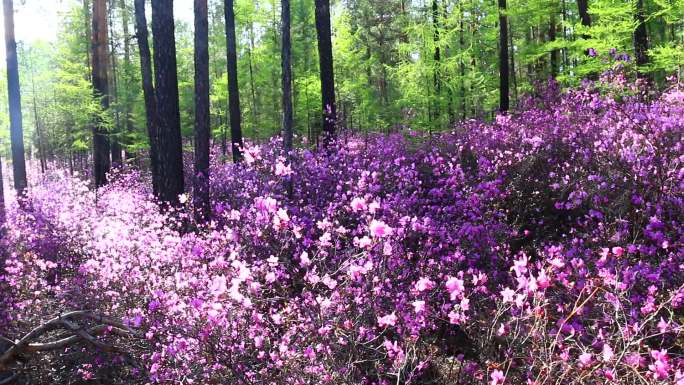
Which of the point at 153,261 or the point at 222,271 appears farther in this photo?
the point at 153,261

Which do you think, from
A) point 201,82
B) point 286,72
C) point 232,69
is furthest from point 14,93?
point 286,72

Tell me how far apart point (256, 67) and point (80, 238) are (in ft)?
66.1

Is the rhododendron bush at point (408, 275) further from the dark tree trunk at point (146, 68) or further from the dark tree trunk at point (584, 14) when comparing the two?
the dark tree trunk at point (584, 14)

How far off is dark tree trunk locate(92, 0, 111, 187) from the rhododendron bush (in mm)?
9410

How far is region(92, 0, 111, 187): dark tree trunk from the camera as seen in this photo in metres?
17.6

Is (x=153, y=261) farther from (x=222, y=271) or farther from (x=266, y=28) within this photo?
(x=266, y=28)

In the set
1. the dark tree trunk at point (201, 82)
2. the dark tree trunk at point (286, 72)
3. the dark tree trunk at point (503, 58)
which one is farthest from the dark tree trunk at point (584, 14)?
the dark tree trunk at point (201, 82)

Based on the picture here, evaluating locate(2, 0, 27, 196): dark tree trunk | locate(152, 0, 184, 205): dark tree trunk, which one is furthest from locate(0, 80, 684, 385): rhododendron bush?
locate(2, 0, 27, 196): dark tree trunk

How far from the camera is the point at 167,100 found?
8820mm

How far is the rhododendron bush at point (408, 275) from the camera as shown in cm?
305

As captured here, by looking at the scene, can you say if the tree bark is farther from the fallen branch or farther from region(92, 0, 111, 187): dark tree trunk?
region(92, 0, 111, 187): dark tree trunk

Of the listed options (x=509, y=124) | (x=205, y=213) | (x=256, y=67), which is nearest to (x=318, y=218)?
(x=205, y=213)

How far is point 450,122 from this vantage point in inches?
736

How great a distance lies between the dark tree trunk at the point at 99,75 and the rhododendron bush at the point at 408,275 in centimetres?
941
